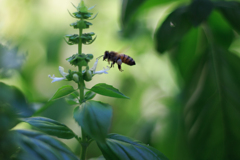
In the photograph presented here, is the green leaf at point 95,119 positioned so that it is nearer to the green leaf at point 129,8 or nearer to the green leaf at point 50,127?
the green leaf at point 50,127

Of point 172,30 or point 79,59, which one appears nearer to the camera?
point 79,59

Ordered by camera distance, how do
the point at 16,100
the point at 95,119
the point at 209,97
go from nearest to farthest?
the point at 95,119
the point at 16,100
the point at 209,97

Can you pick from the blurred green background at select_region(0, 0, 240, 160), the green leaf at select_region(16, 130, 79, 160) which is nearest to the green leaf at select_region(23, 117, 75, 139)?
Result: the green leaf at select_region(16, 130, 79, 160)

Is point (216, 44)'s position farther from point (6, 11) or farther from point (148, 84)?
point (6, 11)

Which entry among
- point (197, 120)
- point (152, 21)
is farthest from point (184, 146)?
point (152, 21)

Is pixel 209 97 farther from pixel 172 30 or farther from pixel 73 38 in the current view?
pixel 73 38

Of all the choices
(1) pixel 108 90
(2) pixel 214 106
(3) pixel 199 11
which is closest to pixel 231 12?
(3) pixel 199 11
